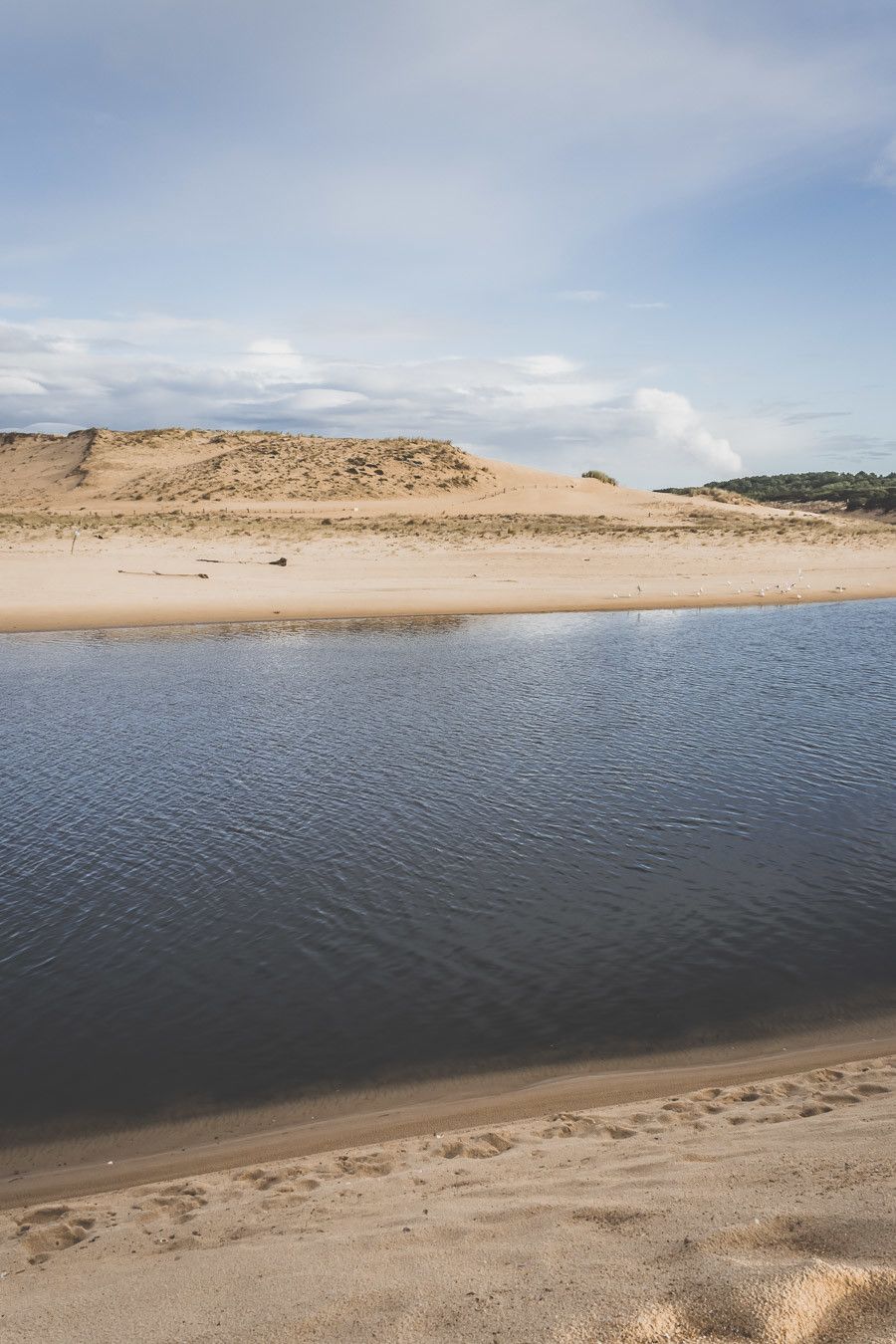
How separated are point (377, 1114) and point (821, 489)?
130719 mm

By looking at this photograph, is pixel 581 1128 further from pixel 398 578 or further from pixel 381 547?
pixel 381 547

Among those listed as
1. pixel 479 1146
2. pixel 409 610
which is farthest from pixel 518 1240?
pixel 409 610

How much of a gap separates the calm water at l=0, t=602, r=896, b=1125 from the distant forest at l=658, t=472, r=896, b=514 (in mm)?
75650

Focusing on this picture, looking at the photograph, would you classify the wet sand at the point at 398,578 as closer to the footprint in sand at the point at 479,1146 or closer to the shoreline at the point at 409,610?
the shoreline at the point at 409,610

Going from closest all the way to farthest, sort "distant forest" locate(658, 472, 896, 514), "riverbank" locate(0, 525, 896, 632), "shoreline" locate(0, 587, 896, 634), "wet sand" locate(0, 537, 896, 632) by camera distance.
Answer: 1. "shoreline" locate(0, 587, 896, 634)
2. "wet sand" locate(0, 537, 896, 632)
3. "riverbank" locate(0, 525, 896, 632)
4. "distant forest" locate(658, 472, 896, 514)

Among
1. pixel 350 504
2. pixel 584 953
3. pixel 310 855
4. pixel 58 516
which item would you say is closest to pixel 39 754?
pixel 310 855

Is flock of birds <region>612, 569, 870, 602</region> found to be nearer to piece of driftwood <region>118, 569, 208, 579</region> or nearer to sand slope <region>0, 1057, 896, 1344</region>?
piece of driftwood <region>118, 569, 208, 579</region>

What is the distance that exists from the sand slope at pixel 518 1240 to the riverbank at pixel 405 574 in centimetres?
3577

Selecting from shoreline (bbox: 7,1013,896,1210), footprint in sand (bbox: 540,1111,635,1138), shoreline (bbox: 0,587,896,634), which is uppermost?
shoreline (bbox: 0,587,896,634)

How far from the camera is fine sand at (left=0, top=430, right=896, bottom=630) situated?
1762 inches

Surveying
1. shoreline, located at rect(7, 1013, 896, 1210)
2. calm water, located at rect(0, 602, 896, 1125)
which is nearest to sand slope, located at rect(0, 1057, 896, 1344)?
shoreline, located at rect(7, 1013, 896, 1210)

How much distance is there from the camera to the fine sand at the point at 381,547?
44.8 meters

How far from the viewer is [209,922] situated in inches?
500

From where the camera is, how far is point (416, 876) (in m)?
14.0
